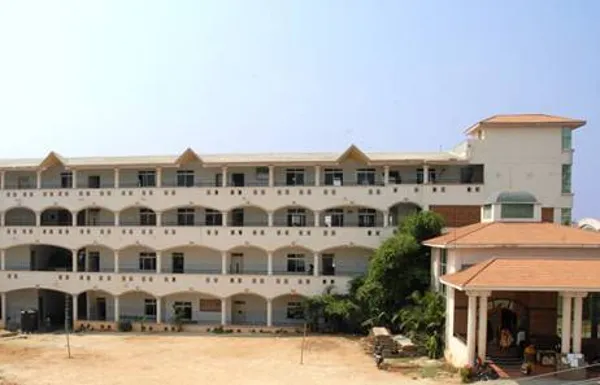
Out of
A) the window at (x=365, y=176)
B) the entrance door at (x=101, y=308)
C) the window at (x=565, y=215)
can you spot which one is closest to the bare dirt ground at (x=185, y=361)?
the entrance door at (x=101, y=308)

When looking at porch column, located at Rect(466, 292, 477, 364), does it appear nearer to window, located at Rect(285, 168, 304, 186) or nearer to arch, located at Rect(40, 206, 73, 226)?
window, located at Rect(285, 168, 304, 186)

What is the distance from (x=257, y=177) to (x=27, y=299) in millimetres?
15985

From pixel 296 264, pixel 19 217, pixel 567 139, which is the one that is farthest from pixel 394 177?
pixel 19 217

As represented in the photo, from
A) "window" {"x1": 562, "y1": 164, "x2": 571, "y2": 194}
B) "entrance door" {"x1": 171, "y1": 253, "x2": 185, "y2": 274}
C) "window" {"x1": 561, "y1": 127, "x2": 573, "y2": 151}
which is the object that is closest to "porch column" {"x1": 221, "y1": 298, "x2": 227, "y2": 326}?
"entrance door" {"x1": 171, "y1": 253, "x2": 185, "y2": 274}

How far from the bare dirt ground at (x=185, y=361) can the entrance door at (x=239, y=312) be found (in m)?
3.16

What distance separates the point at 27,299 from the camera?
34875mm

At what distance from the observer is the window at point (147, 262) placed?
33781 millimetres

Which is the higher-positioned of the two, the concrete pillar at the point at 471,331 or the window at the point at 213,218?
the window at the point at 213,218

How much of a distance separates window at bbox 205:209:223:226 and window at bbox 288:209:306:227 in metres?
4.05

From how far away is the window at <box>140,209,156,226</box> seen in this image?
111 feet

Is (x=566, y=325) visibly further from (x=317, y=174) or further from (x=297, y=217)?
(x=297, y=217)

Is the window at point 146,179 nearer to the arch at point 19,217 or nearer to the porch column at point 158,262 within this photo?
the porch column at point 158,262

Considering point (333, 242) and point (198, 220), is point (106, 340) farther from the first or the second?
point (333, 242)

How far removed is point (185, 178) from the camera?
3350 centimetres
